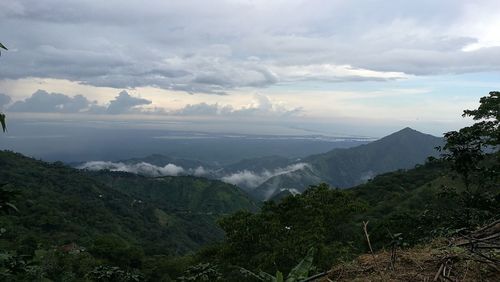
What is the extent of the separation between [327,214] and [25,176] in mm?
190579

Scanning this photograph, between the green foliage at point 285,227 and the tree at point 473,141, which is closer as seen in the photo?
the tree at point 473,141

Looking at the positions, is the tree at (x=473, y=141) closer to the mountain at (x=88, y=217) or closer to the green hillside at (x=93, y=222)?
the green hillside at (x=93, y=222)

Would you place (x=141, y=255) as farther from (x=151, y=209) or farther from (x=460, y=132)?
(x=151, y=209)

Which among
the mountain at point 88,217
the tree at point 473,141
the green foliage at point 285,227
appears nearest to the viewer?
the tree at point 473,141

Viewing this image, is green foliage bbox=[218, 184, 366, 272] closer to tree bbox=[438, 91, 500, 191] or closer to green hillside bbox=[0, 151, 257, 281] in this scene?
tree bbox=[438, 91, 500, 191]

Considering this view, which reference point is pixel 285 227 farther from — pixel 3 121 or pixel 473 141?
pixel 3 121

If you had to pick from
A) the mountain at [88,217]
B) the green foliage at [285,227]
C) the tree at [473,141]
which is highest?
the tree at [473,141]

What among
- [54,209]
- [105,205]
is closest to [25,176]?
[105,205]

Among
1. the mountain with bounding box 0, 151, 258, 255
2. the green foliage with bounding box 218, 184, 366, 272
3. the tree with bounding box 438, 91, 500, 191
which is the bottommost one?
the mountain with bounding box 0, 151, 258, 255

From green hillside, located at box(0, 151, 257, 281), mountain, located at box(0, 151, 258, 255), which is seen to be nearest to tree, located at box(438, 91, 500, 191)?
green hillside, located at box(0, 151, 257, 281)

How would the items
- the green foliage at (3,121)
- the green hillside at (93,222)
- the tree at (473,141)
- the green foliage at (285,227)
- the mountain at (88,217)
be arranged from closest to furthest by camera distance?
the green foliage at (3,121)
the tree at (473,141)
the green foliage at (285,227)
the green hillside at (93,222)
the mountain at (88,217)

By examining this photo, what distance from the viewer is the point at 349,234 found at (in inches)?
1004

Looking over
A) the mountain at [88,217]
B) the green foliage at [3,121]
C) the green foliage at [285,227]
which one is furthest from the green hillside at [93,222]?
the green foliage at [3,121]

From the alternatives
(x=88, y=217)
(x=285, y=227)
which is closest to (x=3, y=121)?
(x=285, y=227)
